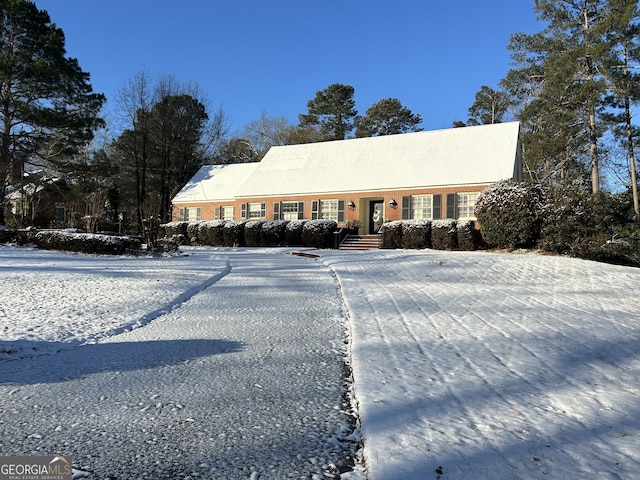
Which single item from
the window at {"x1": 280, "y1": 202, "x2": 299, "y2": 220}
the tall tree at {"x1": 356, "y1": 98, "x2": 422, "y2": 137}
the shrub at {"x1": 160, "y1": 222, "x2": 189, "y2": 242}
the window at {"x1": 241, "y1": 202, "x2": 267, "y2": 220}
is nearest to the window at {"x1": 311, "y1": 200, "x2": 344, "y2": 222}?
the window at {"x1": 280, "y1": 202, "x2": 299, "y2": 220}

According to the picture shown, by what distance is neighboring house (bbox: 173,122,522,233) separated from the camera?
19797mm

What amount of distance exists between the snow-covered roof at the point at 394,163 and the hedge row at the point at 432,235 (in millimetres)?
3143

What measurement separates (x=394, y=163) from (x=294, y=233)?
277 inches

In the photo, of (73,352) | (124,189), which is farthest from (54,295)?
(124,189)

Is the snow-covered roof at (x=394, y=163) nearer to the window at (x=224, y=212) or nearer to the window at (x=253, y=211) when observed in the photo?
the window at (x=253, y=211)

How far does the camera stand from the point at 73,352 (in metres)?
4.25

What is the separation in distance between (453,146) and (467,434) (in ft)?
70.0

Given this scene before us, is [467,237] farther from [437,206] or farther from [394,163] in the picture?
[394,163]

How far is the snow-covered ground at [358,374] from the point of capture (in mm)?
2301

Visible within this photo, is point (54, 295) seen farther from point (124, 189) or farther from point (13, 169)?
point (124, 189)

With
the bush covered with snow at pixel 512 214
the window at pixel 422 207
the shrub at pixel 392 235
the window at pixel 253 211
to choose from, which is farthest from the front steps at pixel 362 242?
the window at pixel 253 211

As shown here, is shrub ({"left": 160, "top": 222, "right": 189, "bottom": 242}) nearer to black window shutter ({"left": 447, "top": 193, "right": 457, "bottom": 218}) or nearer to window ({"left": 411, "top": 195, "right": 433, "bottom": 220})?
window ({"left": 411, "top": 195, "right": 433, "bottom": 220})

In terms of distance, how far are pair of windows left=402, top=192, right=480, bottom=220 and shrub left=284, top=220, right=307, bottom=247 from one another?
5.32 metres
